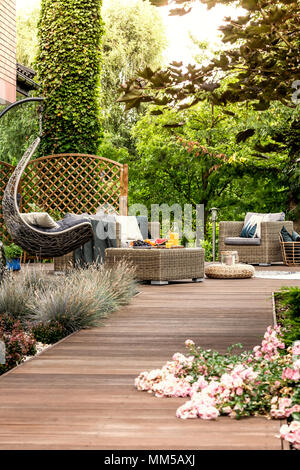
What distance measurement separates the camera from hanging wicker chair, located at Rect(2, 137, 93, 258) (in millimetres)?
5500

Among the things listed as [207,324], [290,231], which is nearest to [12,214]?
[207,324]

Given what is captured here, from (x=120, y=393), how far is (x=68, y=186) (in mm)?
6449

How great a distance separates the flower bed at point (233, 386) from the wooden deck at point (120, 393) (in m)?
0.04

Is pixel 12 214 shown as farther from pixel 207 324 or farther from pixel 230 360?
pixel 230 360

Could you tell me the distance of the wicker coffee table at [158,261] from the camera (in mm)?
5883

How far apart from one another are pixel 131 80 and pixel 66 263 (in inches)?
205

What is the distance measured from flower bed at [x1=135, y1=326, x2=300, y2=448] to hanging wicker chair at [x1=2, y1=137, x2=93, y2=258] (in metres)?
3.54

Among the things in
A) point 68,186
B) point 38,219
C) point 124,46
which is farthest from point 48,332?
point 124,46

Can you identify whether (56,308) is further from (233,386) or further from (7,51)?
(7,51)

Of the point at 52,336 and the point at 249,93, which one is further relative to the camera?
the point at 52,336

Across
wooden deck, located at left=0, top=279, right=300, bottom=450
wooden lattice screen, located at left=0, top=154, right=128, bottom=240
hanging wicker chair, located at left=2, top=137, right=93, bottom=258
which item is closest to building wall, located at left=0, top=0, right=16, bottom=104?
hanging wicker chair, located at left=2, top=137, right=93, bottom=258

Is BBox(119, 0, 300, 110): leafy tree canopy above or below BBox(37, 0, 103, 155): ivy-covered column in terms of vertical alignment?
below

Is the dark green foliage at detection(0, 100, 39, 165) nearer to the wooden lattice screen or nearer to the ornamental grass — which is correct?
the wooden lattice screen

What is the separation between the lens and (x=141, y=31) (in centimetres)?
1351
